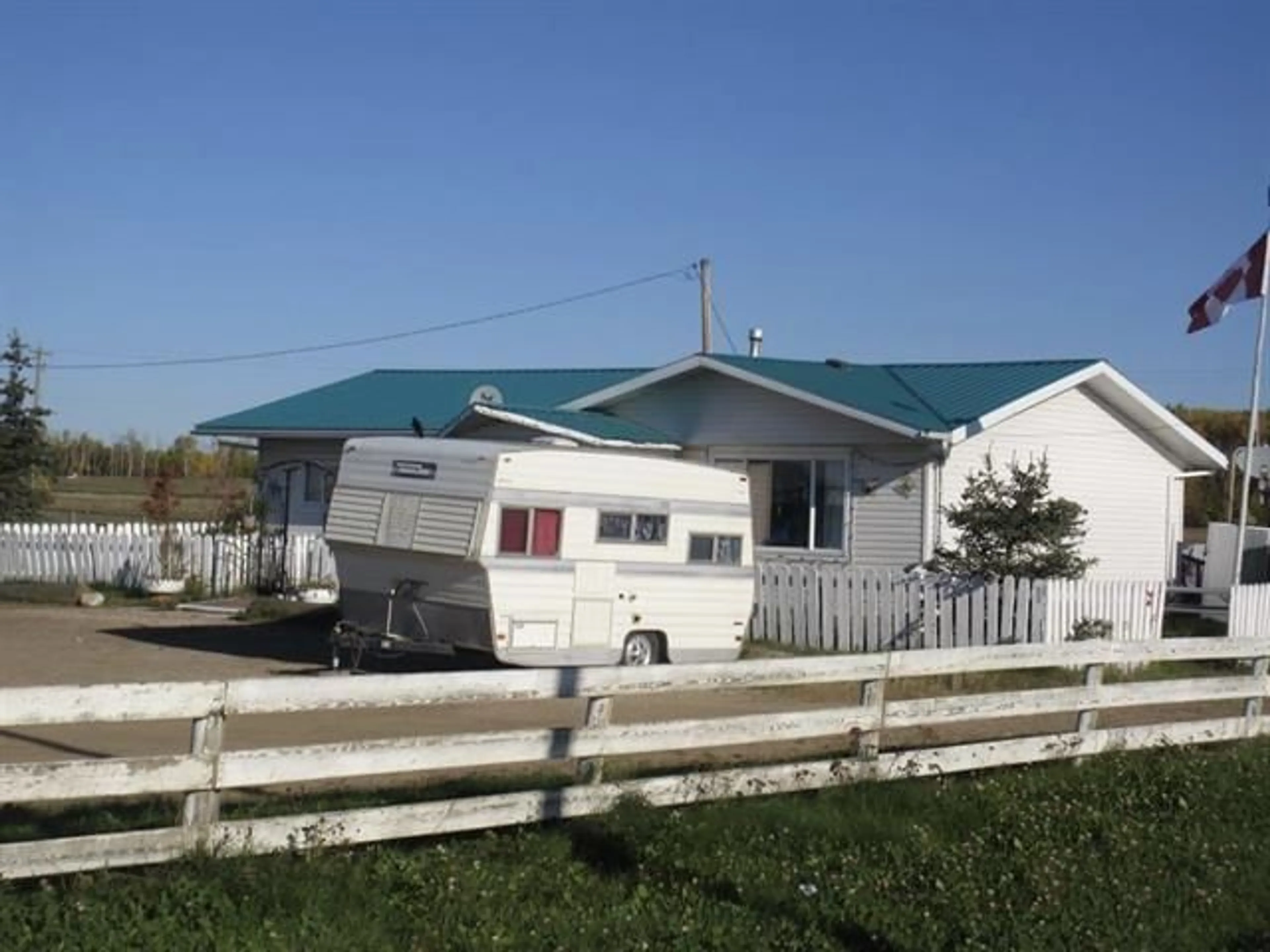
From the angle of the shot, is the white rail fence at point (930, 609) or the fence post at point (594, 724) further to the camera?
the white rail fence at point (930, 609)

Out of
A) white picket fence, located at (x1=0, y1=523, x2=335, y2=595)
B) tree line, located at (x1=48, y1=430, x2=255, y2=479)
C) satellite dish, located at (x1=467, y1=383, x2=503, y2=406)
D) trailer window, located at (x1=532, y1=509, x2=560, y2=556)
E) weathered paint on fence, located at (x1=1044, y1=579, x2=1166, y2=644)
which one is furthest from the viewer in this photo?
tree line, located at (x1=48, y1=430, x2=255, y2=479)

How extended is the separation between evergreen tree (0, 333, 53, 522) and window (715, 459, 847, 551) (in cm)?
2043

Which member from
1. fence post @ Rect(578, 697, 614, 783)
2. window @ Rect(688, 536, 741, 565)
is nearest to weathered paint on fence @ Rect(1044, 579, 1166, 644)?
window @ Rect(688, 536, 741, 565)

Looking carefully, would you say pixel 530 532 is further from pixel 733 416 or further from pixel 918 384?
pixel 918 384

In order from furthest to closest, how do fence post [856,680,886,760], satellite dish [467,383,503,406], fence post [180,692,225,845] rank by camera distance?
satellite dish [467,383,503,406]
fence post [856,680,886,760]
fence post [180,692,225,845]

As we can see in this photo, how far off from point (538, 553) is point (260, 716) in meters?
3.72

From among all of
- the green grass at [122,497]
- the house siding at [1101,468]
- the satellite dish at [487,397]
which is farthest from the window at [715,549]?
the green grass at [122,497]

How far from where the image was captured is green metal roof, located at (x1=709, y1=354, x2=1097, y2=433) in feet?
72.8

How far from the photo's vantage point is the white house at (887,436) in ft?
73.5

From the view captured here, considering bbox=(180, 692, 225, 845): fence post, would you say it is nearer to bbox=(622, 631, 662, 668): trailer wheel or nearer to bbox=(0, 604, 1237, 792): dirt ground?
bbox=(0, 604, 1237, 792): dirt ground

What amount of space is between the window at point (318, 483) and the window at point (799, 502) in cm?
923

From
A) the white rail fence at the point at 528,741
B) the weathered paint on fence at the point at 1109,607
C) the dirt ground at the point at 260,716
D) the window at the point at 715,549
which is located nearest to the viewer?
the white rail fence at the point at 528,741

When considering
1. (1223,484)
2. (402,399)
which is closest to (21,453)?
(402,399)

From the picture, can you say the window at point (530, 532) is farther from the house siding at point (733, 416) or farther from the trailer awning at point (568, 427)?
the house siding at point (733, 416)
